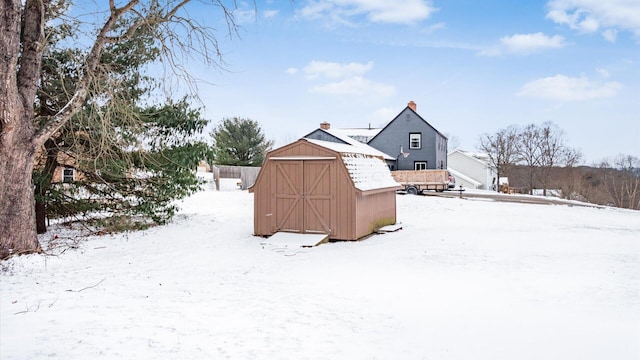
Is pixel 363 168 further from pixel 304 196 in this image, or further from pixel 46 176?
pixel 46 176

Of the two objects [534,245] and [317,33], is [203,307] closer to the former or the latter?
[534,245]

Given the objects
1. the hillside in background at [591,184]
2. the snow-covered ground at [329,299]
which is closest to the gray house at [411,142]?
the hillside in background at [591,184]

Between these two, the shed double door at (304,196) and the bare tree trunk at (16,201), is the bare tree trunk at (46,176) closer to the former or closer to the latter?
the bare tree trunk at (16,201)

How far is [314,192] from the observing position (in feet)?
34.2

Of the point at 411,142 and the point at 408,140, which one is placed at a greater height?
the point at 408,140

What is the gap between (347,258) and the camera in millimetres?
8297

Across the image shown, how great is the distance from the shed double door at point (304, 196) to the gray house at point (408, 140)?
18174 mm

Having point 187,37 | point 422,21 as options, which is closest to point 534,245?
point 422,21

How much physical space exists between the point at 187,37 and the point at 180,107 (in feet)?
10.6

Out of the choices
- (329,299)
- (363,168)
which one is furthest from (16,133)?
(363,168)

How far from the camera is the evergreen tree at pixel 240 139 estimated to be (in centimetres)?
3138

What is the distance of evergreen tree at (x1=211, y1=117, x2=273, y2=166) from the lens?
3138cm

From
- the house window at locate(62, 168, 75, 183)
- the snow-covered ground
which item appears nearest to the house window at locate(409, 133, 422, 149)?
the snow-covered ground

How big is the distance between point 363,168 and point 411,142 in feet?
63.4
